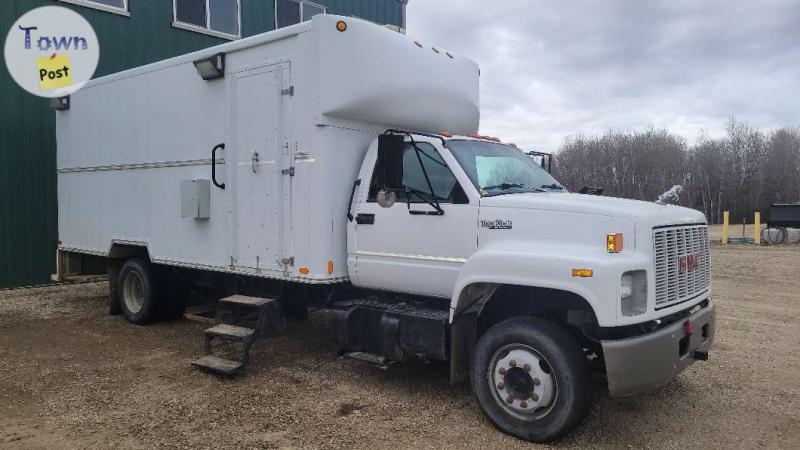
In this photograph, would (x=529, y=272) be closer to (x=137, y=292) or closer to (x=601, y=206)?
(x=601, y=206)

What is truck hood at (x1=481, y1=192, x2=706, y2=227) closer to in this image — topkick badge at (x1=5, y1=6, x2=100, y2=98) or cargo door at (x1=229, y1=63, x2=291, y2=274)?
cargo door at (x1=229, y1=63, x2=291, y2=274)

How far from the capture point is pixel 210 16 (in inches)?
542

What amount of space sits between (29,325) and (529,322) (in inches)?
285

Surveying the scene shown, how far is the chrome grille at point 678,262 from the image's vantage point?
430cm

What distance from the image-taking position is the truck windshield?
5.08m

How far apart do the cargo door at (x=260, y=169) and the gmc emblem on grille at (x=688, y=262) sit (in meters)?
3.51

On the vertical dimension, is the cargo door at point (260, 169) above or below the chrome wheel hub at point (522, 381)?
above

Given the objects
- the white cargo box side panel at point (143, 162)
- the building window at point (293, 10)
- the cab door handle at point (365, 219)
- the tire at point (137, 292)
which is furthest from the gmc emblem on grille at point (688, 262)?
the building window at point (293, 10)

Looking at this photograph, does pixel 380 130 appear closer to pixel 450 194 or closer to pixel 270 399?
pixel 450 194

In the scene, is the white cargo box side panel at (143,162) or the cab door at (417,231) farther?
the white cargo box side panel at (143,162)

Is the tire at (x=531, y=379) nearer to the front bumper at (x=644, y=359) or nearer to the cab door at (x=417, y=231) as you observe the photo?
the front bumper at (x=644, y=359)

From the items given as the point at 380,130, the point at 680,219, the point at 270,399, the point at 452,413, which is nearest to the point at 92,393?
the point at 270,399

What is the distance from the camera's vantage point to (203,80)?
6.76 metres

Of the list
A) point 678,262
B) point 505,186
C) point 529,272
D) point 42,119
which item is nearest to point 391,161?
point 505,186
